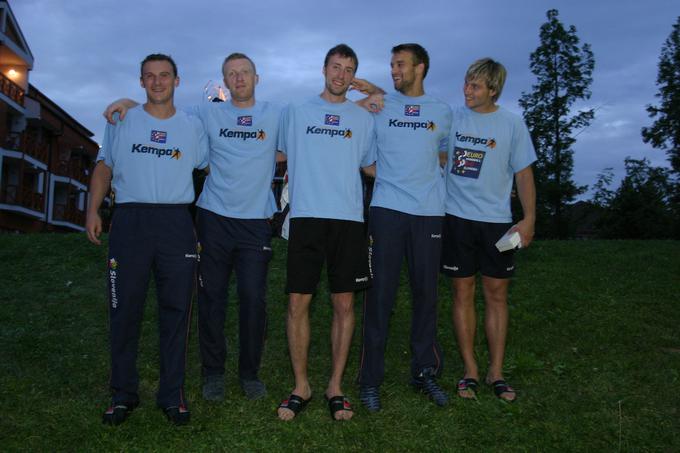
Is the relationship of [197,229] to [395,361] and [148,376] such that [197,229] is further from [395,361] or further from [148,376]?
[395,361]

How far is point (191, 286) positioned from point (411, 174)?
6.71ft

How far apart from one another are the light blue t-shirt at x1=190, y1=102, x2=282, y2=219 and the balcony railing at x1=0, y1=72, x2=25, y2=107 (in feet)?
121

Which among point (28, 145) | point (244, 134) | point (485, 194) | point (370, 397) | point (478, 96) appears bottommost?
point (370, 397)

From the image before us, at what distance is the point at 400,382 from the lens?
21.5 feet

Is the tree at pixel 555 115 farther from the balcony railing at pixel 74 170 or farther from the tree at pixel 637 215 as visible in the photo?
the balcony railing at pixel 74 170

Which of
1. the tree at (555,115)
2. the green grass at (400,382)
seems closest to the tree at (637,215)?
the tree at (555,115)

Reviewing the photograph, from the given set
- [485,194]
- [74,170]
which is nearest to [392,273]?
[485,194]

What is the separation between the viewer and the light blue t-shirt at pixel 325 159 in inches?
215

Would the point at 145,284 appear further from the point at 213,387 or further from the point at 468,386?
the point at 468,386

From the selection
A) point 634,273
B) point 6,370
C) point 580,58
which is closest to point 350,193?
point 6,370

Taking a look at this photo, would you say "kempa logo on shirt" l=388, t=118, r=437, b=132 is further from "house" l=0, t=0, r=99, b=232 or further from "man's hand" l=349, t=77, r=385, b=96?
"house" l=0, t=0, r=99, b=232

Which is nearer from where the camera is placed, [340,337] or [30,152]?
[340,337]

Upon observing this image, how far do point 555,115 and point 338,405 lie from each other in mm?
39544

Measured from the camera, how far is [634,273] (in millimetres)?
13328
